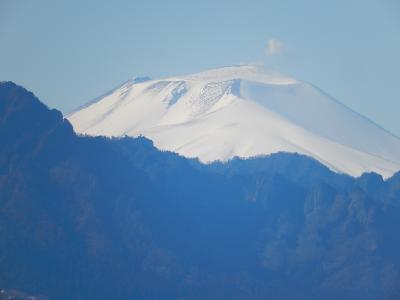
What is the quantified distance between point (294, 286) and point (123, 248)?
2719cm

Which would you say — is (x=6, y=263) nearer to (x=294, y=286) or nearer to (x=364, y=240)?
(x=294, y=286)

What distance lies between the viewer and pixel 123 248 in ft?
569

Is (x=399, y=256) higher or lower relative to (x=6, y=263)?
lower

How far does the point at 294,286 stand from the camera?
182 m

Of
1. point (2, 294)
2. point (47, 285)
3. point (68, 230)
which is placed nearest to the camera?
point (2, 294)

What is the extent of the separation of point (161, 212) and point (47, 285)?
38033 mm

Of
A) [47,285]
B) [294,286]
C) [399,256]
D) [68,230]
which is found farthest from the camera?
[399,256]

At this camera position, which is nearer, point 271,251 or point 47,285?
point 47,285

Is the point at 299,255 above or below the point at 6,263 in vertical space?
below

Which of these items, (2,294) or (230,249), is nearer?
(2,294)

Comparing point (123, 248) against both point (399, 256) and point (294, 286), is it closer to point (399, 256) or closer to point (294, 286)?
point (294, 286)

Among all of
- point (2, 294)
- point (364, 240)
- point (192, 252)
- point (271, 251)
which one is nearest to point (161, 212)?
point (192, 252)

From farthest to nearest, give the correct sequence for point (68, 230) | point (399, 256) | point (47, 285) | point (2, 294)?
point (399, 256), point (68, 230), point (47, 285), point (2, 294)

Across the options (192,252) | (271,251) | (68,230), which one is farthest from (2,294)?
(271,251)
